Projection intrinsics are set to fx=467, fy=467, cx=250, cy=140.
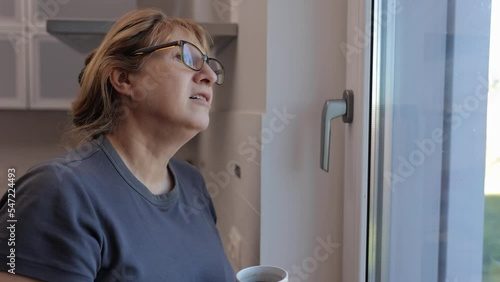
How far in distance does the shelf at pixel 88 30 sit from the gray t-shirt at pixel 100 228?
445 mm

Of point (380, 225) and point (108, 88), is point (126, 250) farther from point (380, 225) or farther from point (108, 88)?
point (380, 225)

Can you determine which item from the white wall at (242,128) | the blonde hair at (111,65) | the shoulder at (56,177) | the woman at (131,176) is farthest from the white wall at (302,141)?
the shoulder at (56,177)

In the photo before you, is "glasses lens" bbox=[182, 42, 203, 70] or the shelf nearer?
"glasses lens" bbox=[182, 42, 203, 70]

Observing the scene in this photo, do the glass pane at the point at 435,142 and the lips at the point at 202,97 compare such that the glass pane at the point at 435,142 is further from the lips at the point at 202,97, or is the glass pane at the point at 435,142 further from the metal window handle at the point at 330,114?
the lips at the point at 202,97

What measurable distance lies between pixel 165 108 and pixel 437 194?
1.66 ft

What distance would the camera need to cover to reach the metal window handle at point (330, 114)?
0.97 metres

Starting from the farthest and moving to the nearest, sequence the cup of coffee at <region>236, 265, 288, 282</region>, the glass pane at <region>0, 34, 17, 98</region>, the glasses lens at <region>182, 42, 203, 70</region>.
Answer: the glass pane at <region>0, 34, 17, 98</region>, the glasses lens at <region>182, 42, 203, 70</region>, the cup of coffee at <region>236, 265, 288, 282</region>

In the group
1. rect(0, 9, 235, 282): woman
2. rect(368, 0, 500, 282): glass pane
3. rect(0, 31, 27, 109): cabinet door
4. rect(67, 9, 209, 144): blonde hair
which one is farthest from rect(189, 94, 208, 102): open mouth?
rect(0, 31, 27, 109): cabinet door

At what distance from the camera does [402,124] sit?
914mm

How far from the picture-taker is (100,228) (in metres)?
0.71

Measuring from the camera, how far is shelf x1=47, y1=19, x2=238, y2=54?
114cm

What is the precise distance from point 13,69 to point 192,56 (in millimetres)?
1419

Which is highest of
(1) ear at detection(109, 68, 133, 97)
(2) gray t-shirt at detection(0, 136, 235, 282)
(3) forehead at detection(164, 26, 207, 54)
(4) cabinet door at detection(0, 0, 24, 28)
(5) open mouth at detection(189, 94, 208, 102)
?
(4) cabinet door at detection(0, 0, 24, 28)

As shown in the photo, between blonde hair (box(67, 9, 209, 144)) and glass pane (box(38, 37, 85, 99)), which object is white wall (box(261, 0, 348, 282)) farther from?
glass pane (box(38, 37, 85, 99))
